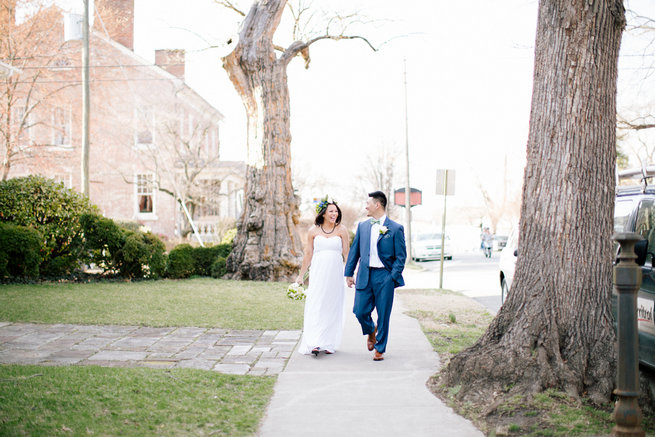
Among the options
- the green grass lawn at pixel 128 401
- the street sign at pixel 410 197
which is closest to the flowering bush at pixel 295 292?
the green grass lawn at pixel 128 401

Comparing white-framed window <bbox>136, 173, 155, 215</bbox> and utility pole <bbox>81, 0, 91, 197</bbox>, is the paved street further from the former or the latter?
white-framed window <bbox>136, 173, 155, 215</bbox>

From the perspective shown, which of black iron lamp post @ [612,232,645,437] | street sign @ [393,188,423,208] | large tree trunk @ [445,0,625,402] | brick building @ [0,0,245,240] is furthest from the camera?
street sign @ [393,188,423,208]

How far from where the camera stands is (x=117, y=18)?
2775 cm

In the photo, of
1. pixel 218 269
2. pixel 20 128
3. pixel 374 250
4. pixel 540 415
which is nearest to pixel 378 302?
pixel 374 250

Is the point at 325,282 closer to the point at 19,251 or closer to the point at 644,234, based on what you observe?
the point at 644,234

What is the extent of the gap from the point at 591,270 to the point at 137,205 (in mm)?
30080

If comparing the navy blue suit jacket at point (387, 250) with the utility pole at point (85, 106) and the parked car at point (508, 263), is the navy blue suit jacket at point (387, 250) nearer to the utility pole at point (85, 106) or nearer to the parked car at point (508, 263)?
the parked car at point (508, 263)

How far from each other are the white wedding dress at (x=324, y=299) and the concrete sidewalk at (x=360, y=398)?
0.20 m

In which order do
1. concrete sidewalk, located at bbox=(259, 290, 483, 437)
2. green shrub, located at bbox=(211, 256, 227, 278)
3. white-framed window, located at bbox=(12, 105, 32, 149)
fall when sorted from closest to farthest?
concrete sidewalk, located at bbox=(259, 290, 483, 437)
green shrub, located at bbox=(211, 256, 227, 278)
white-framed window, located at bbox=(12, 105, 32, 149)

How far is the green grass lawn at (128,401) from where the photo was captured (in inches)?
168

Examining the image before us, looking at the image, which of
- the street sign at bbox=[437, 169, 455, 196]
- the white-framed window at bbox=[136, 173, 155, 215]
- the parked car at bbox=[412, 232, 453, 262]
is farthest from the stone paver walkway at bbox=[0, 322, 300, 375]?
the parked car at bbox=[412, 232, 453, 262]

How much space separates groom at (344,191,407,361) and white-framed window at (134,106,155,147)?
79.7 ft

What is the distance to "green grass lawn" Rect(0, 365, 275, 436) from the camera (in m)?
4.26

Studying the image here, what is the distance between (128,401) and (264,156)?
11706mm
